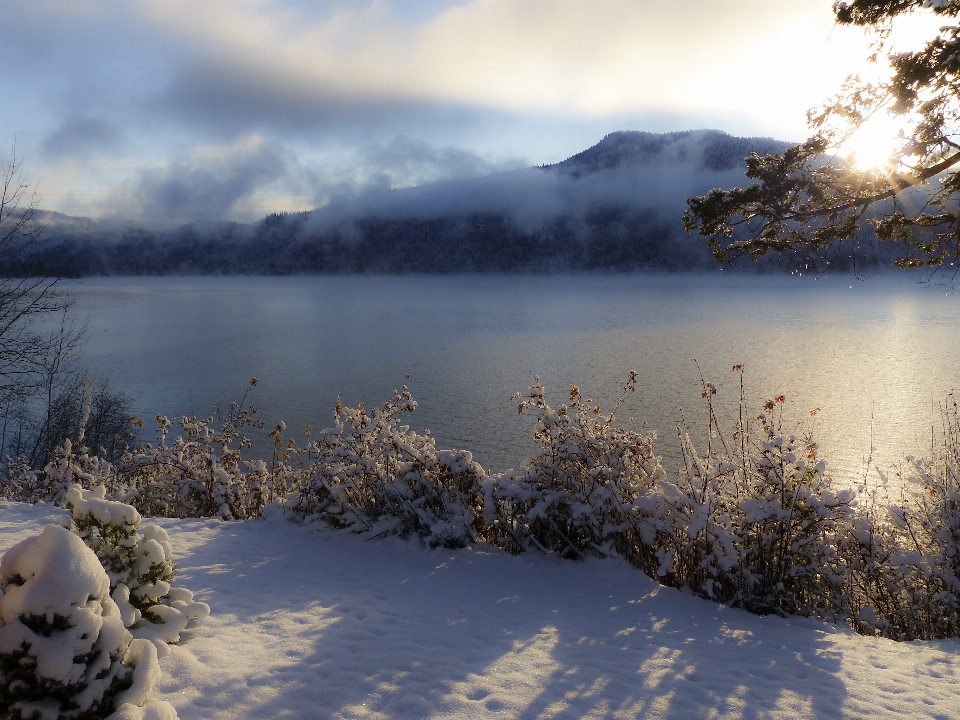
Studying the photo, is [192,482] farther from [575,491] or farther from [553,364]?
[553,364]

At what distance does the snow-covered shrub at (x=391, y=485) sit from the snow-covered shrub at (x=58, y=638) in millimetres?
3914

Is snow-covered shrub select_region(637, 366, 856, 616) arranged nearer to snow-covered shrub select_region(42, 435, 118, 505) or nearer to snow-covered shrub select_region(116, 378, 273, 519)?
snow-covered shrub select_region(116, 378, 273, 519)

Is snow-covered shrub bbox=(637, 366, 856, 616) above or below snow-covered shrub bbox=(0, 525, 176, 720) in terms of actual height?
below

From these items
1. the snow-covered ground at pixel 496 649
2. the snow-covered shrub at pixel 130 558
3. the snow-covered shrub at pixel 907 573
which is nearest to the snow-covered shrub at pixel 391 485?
the snow-covered ground at pixel 496 649

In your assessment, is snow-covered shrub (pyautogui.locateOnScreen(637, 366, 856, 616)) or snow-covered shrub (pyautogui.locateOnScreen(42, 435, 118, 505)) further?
snow-covered shrub (pyautogui.locateOnScreen(42, 435, 118, 505))

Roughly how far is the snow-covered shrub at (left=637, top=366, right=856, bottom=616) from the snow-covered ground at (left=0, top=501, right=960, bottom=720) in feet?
0.87

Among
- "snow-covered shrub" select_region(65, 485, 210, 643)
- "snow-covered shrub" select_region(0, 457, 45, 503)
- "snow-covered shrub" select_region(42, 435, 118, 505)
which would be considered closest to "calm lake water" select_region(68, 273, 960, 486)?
"snow-covered shrub" select_region(0, 457, 45, 503)

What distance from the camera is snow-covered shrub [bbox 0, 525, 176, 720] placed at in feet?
8.93

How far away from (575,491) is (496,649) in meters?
2.60

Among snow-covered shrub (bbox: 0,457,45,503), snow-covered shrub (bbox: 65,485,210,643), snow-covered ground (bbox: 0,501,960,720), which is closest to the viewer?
snow-covered ground (bbox: 0,501,960,720)

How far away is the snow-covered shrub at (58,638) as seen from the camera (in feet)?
8.93

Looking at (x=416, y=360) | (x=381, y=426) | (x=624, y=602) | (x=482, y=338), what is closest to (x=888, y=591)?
(x=624, y=602)

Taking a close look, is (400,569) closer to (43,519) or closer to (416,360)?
(43,519)

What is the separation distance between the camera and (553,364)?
32.1 meters
